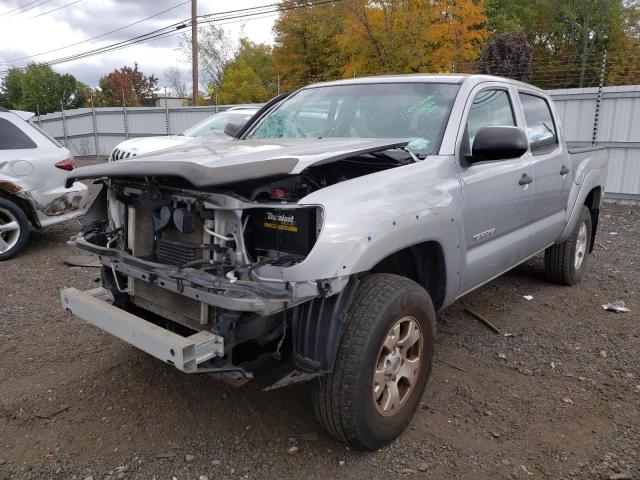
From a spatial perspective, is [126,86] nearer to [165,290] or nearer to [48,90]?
[48,90]

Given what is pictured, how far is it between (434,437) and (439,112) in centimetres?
199

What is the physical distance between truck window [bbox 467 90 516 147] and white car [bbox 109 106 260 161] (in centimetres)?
438

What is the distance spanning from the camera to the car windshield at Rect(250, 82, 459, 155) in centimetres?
347

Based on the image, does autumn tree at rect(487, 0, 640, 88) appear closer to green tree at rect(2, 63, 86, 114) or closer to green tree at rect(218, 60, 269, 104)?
green tree at rect(218, 60, 269, 104)

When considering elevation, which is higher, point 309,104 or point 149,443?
point 309,104

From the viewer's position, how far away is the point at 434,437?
293cm

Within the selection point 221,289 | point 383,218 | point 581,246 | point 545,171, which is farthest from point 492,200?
point 581,246

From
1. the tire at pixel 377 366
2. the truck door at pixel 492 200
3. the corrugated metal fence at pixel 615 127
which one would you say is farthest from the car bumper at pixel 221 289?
the corrugated metal fence at pixel 615 127

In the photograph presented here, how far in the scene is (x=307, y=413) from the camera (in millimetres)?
3141

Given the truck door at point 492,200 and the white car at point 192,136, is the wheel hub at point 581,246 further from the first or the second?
the white car at point 192,136

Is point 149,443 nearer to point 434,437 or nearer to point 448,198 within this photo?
point 434,437

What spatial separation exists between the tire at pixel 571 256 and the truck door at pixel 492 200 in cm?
130

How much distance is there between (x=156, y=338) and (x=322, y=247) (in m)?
0.84

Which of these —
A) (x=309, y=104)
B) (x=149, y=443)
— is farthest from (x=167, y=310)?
(x=309, y=104)
